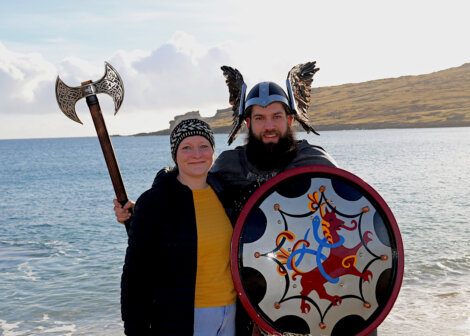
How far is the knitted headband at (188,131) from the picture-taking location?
9.93 feet

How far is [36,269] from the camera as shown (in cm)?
1294

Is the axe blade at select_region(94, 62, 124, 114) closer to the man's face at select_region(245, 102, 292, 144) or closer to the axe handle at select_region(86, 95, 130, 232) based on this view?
the axe handle at select_region(86, 95, 130, 232)

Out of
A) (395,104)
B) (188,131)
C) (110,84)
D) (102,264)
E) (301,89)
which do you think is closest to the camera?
(188,131)

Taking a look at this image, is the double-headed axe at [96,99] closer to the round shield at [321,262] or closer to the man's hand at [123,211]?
the man's hand at [123,211]

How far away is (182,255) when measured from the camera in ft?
9.52

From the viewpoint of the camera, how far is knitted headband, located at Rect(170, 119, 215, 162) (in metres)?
3.03

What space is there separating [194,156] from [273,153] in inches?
28.7

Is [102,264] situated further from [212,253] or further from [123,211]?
[212,253]

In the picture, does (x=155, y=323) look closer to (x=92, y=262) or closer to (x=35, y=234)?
(x=92, y=262)

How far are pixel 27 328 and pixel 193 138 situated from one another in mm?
6987

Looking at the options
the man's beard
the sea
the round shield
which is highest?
the man's beard

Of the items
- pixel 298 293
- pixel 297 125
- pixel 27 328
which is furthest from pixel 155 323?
pixel 27 328

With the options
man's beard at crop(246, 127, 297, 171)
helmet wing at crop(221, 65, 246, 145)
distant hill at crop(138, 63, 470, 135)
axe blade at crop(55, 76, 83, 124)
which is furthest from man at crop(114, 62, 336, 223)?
distant hill at crop(138, 63, 470, 135)

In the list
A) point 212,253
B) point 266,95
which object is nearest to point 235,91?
point 266,95
